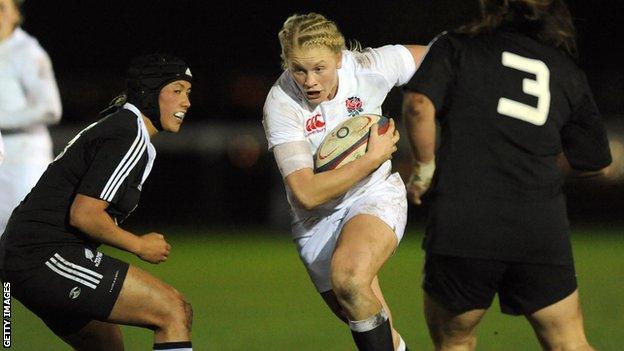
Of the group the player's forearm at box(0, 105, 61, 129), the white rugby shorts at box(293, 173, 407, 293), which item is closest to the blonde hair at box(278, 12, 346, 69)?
the white rugby shorts at box(293, 173, 407, 293)

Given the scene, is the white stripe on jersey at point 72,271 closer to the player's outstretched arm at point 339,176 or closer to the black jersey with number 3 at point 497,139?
the player's outstretched arm at point 339,176

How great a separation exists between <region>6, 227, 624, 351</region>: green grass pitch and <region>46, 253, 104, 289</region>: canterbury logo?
8.14 feet

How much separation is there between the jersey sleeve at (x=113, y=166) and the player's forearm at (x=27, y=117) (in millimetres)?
2539

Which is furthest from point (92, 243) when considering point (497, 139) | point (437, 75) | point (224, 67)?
point (224, 67)

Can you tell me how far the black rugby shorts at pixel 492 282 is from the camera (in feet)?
15.9

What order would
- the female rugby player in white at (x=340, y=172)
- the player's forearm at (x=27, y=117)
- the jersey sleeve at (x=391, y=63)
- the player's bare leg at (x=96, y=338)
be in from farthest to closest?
the player's forearm at (x=27, y=117) → the jersey sleeve at (x=391, y=63) → the player's bare leg at (x=96, y=338) → the female rugby player in white at (x=340, y=172)

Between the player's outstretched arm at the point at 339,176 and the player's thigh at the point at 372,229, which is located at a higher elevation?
the player's outstretched arm at the point at 339,176

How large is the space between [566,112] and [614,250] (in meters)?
9.02

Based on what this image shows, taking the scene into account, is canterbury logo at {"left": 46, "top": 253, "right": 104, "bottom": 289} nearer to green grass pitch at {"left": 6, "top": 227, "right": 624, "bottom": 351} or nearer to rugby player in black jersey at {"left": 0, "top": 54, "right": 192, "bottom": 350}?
rugby player in black jersey at {"left": 0, "top": 54, "right": 192, "bottom": 350}

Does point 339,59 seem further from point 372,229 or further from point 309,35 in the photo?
point 372,229

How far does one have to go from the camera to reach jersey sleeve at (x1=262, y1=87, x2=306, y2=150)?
19.7 ft

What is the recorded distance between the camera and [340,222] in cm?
614

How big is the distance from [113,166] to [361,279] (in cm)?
124

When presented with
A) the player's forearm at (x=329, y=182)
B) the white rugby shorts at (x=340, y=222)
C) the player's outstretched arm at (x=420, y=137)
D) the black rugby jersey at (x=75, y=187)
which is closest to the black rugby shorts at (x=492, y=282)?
the player's outstretched arm at (x=420, y=137)
